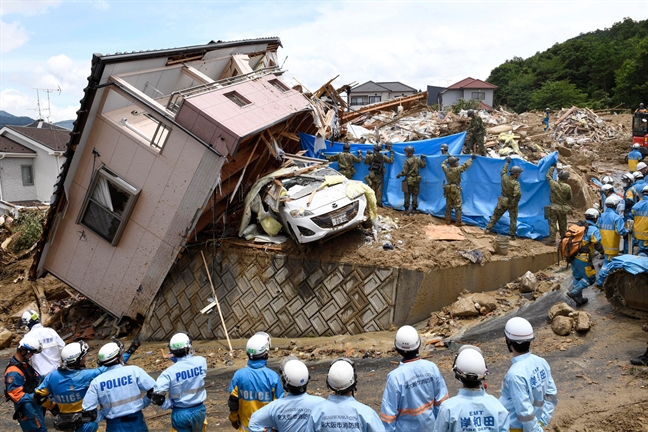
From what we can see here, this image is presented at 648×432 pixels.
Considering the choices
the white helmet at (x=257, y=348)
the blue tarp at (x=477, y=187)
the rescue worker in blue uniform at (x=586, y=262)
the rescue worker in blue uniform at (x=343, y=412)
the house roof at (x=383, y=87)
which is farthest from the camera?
the house roof at (x=383, y=87)

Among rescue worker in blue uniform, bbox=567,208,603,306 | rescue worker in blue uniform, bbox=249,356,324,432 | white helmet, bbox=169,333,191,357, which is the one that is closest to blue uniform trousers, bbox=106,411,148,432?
white helmet, bbox=169,333,191,357

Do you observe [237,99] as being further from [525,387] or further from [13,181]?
[13,181]

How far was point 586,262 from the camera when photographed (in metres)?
8.85

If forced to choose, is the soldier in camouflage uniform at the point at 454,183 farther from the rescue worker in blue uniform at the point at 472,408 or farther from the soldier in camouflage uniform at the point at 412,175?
the rescue worker in blue uniform at the point at 472,408

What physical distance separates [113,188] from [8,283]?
22.8 ft

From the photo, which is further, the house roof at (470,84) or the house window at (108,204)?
the house roof at (470,84)

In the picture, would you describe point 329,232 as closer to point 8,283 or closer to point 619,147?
point 8,283

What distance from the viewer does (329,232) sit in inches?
384

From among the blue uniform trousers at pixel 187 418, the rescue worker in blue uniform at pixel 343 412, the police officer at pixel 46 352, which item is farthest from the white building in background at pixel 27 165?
the rescue worker in blue uniform at pixel 343 412

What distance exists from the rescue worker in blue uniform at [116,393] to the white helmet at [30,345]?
70.9 inches

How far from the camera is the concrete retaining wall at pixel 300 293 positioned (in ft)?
31.0

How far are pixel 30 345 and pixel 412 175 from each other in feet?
29.2

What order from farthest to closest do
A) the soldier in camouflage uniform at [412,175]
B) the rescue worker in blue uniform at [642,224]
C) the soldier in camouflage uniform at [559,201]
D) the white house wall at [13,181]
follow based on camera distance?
the white house wall at [13,181] → the soldier in camouflage uniform at [412,175] → the soldier in camouflage uniform at [559,201] → the rescue worker in blue uniform at [642,224]

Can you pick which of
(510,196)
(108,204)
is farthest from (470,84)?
(108,204)
